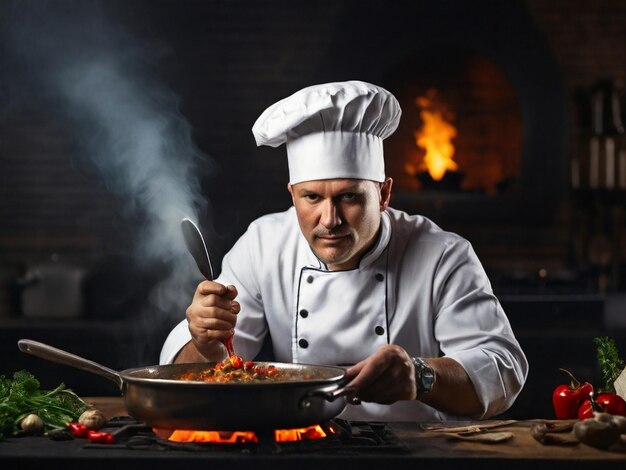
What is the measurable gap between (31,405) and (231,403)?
22.0 inches

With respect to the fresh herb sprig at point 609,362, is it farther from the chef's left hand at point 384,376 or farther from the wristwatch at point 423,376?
the chef's left hand at point 384,376

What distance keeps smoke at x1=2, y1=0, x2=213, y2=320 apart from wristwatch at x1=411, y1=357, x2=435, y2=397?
3045 millimetres

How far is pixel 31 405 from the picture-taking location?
2.08 m

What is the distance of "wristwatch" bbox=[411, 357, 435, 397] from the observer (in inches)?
84.3

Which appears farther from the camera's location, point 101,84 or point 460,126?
point 101,84

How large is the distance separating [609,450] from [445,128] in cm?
333

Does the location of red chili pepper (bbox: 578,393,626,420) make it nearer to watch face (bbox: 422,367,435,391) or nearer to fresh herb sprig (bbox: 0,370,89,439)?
watch face (bbox: 422,367,435,391)

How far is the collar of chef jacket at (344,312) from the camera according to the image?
2.66 m

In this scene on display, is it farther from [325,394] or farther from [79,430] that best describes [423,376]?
[79,430]

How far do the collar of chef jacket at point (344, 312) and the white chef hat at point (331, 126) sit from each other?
0.28 meters

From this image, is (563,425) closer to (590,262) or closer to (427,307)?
(427,307)

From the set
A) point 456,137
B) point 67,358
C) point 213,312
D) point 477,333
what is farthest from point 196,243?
point 456,137

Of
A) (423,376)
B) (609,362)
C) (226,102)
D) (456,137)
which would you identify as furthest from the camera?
(226,102)

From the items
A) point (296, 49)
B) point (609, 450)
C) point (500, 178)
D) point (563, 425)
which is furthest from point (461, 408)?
point (296, 49)
